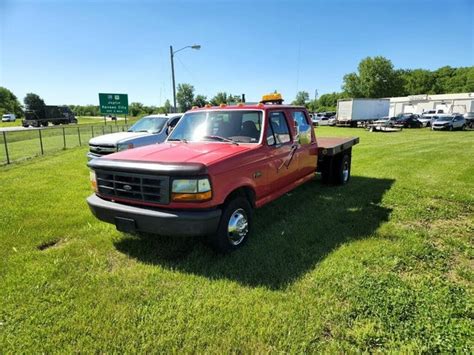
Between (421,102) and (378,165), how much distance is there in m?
59.0

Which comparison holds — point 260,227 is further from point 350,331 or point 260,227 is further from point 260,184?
point 350,331

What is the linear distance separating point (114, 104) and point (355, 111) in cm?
2711

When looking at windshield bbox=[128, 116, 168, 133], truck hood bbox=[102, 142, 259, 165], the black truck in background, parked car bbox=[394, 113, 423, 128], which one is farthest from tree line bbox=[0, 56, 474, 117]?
truck hood bbox=[102, 142, 259, 165]

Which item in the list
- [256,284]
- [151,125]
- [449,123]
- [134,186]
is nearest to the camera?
[256,284]

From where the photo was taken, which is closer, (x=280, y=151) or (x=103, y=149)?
(x=280, y=151)

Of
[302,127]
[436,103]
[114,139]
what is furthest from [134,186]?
[436,103]

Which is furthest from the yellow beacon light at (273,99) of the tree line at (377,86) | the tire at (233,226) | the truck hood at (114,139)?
the tree line at (377,86)

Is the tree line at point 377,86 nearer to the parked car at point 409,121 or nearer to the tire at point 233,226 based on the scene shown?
the parked car at point 409,121

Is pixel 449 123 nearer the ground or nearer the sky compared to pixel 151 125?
nearer the ground

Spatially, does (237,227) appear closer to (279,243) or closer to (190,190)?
(279,243)

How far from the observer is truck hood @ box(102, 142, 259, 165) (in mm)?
3745

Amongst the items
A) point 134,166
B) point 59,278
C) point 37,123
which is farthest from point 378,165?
point 37,123

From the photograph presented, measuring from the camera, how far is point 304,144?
5.86 m

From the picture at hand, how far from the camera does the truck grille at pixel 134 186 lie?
142 inches
